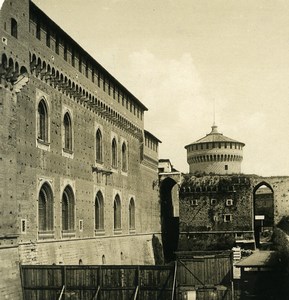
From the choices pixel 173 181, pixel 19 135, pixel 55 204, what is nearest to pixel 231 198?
pixel 173 181

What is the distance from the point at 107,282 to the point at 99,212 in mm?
10532

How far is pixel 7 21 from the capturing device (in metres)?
17.8

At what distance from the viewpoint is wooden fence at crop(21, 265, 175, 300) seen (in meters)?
19.2

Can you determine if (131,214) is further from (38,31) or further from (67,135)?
(38,31)

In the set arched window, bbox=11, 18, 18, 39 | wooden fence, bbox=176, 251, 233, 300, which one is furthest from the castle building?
wooden fence, bbox=176, 251, 233, 300

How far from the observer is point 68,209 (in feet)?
80.6

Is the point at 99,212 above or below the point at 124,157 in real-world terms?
below

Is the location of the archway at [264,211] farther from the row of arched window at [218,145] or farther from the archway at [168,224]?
the archway at [168,224]

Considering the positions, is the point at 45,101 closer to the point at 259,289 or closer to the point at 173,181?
the point at 259,289

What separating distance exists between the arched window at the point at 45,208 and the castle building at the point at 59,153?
0.04 metres

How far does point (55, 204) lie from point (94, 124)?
24.8 feet

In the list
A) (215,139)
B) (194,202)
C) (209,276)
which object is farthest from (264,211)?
(209,276)

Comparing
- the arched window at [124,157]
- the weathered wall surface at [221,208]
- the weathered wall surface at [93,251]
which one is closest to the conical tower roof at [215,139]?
the weathered wall surface at [221,208]

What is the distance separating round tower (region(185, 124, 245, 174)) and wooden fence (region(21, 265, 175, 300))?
128 ft
